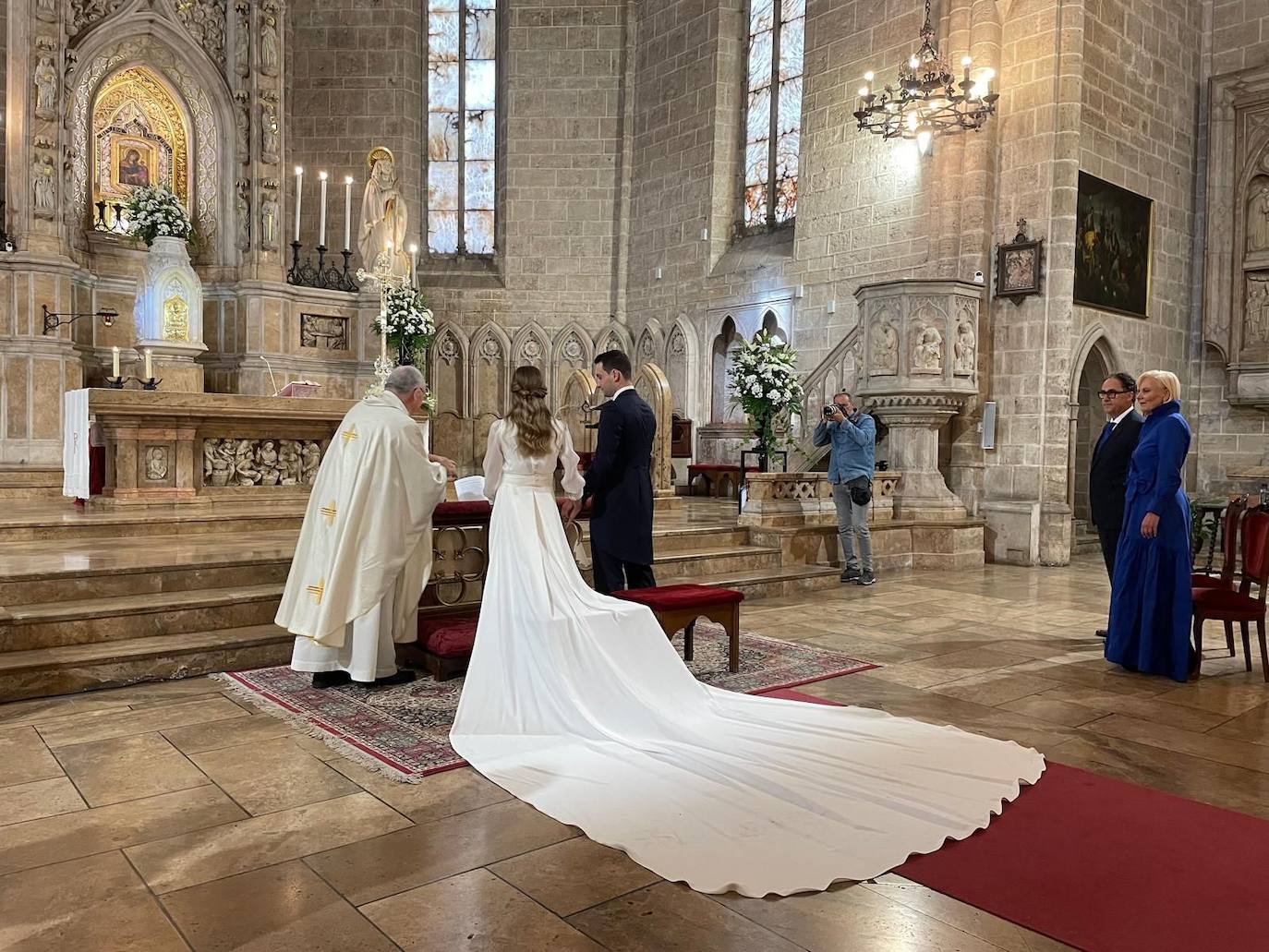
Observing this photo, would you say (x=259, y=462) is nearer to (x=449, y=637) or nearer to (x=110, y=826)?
(x=449, y=637)

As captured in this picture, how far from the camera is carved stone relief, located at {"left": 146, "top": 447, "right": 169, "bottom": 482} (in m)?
8.05

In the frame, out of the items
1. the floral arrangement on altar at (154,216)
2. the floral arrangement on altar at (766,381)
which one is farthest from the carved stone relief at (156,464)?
the floral arrangement on altar at (766,381)

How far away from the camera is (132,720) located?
4320 millimetres

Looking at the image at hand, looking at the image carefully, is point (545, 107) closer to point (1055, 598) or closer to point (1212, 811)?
point (1055, 598)

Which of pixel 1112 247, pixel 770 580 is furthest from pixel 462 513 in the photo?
pixel 1112 247

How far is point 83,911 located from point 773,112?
13.9m

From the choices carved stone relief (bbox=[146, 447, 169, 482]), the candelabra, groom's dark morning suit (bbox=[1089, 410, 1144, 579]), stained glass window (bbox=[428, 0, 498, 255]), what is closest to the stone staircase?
carved stone relief (bbox=[146, 447, 169, 482])

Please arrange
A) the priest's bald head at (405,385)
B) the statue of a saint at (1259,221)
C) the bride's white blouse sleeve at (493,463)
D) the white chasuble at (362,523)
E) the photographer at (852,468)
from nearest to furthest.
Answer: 1. the bride's white blouse sleeve at (493,463)
2. the white chasuble at (362,523)
3. the priest's bald head at (405,385)
4. the photographer at (852,468)
5. the statue of a saint at (1259,221)

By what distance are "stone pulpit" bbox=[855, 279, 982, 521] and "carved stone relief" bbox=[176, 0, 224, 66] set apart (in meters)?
8.63

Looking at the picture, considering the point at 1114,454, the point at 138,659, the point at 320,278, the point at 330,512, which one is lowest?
the point at 138,659

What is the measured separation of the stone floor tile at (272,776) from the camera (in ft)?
11.1

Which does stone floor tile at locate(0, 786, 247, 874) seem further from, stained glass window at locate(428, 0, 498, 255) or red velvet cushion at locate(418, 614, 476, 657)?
stained glass window at locate(428, 0, 498, 255)

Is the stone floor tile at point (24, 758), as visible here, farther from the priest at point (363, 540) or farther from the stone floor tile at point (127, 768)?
the priest at point (363, 540)

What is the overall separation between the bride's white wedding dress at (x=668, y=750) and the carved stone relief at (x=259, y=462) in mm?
4612
